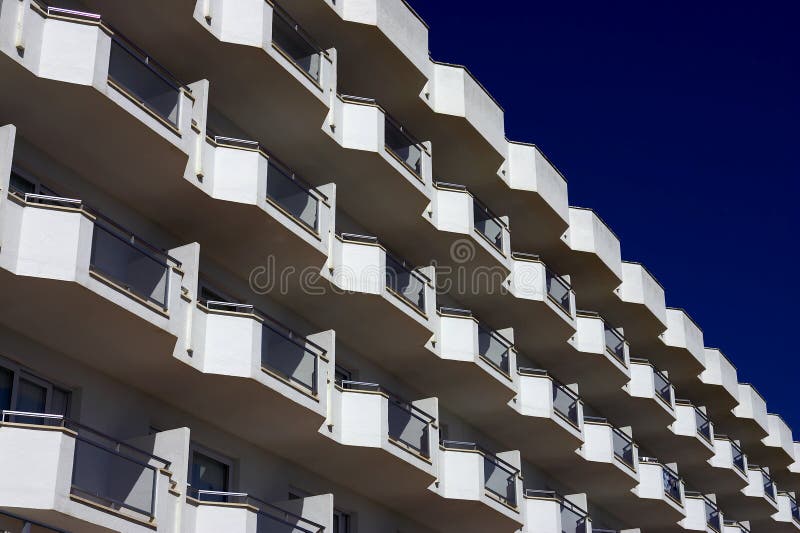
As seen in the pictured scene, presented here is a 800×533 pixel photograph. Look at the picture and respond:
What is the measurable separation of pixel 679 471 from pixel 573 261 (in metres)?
12.1

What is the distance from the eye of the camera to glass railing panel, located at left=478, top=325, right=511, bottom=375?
103ft

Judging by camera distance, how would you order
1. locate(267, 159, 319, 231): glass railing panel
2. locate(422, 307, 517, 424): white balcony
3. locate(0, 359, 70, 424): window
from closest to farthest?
locate(0, 359, 70, 424): window → locate(267, 159, 319, 231): glass railing panel → locate(422, 307, 517, 424): white balcony

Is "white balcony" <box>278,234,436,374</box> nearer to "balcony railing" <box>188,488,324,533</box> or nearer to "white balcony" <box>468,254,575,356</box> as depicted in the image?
"white balcony" <box>468,254,575,356</box>

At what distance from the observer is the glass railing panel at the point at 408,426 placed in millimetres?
26594

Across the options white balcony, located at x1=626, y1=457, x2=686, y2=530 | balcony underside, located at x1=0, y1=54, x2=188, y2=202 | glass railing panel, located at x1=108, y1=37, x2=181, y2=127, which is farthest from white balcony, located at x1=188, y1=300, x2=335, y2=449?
white balcony, located at x1=626, y1=457, x2=686, y2=530

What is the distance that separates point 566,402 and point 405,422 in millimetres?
9414

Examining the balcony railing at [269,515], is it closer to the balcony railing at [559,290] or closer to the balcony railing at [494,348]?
the balcony railing at [494,348]

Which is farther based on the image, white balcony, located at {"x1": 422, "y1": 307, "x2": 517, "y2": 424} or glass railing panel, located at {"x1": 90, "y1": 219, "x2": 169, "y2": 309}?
white balcony, located at {"x1": 422, "y1": 307, "x2": 517, "y2": 424}

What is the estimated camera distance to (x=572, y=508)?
112 feet

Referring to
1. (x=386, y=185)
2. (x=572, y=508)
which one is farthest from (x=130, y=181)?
(x=572, y=508)

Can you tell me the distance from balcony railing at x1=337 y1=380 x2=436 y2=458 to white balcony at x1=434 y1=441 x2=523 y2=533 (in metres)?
1.08

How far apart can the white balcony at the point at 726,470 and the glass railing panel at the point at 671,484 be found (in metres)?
4.54

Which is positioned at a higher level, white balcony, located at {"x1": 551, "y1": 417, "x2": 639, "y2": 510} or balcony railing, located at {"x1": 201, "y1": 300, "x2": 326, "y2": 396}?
white balcony, located at {"x1": 551, "y1": 417, "x2": 639, "y2": 510}

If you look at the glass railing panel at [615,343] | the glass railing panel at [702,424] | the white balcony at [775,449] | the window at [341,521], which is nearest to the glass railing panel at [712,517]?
the glass railing panel at [702,424]
